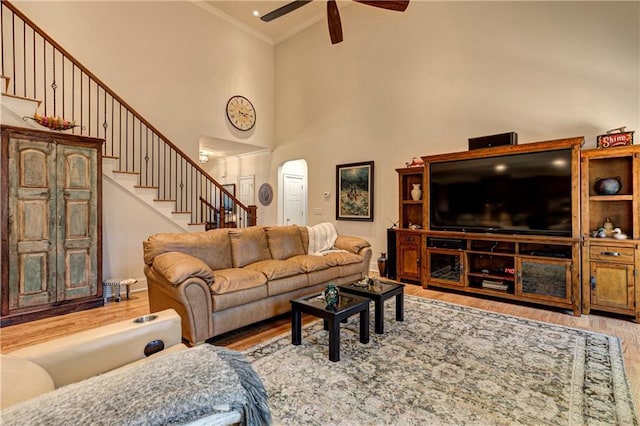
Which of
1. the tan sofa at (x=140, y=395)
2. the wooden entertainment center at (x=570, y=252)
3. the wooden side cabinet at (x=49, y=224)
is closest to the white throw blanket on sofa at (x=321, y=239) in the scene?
the wooden entertainment center at (x=570, y=252)

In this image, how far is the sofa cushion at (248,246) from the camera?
3.58m

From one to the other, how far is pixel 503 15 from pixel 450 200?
8.98 ft

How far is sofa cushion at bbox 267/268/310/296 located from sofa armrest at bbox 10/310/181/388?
154cm

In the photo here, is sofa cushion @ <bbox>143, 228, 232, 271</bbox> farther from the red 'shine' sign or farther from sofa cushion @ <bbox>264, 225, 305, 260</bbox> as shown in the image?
the red 'shine' sign

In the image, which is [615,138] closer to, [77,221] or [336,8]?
[336,8]

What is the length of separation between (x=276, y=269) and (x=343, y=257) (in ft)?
3.67

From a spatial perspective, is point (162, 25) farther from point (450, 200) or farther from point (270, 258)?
point (450, 200)

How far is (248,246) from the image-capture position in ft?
12.1

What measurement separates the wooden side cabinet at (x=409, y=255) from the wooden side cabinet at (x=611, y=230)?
192cm

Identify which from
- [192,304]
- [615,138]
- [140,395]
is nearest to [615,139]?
[615,138]

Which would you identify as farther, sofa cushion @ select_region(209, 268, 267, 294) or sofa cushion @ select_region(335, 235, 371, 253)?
sofa cushion @ select_region(335, 235, 371, 253)

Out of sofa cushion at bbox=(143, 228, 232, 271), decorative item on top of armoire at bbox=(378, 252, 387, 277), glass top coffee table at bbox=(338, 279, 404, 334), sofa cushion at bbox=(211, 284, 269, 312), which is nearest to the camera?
sofa cushion at bbox=(211, 284, 269, 312)

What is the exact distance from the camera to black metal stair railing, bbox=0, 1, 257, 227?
419cm

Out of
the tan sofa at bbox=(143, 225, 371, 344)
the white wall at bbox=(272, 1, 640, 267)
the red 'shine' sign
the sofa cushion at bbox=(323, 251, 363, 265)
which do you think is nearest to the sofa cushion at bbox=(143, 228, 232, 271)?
the tan sofa at bbox=(143, 225, 371, 344)
